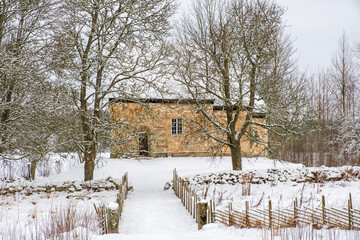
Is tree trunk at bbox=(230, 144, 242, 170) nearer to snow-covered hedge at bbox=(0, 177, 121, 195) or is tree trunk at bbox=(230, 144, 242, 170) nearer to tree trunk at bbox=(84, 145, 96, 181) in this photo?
snow-covered hedge at bbox=(0, 177, 121, 195)

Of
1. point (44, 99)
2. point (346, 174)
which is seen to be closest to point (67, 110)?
point (44, 99)

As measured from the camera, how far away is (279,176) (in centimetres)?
1492

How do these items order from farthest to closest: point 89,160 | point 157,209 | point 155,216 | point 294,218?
point 89,160 → point 157,209 → point 155,216 → point 294,218

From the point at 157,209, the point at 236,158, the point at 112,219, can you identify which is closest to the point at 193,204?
the point at 157,209

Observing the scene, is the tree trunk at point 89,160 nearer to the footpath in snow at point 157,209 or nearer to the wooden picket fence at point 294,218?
the footpath in snow at point 157,209

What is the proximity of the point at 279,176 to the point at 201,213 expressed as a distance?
25.9 ft

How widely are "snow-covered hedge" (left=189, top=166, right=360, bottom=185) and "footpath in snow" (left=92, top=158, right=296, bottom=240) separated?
2045 millimetres

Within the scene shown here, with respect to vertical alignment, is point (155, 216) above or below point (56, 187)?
below

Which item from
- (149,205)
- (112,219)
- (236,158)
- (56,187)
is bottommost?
(149,205)

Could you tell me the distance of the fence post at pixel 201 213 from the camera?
27.0ft

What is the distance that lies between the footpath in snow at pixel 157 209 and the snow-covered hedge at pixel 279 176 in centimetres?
204

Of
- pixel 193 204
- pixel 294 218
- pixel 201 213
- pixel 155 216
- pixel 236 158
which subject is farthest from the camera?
pixel 236 158

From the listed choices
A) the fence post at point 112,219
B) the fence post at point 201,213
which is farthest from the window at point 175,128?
the fence post at point 112,219

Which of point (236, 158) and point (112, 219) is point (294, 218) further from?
point (236, 158)
